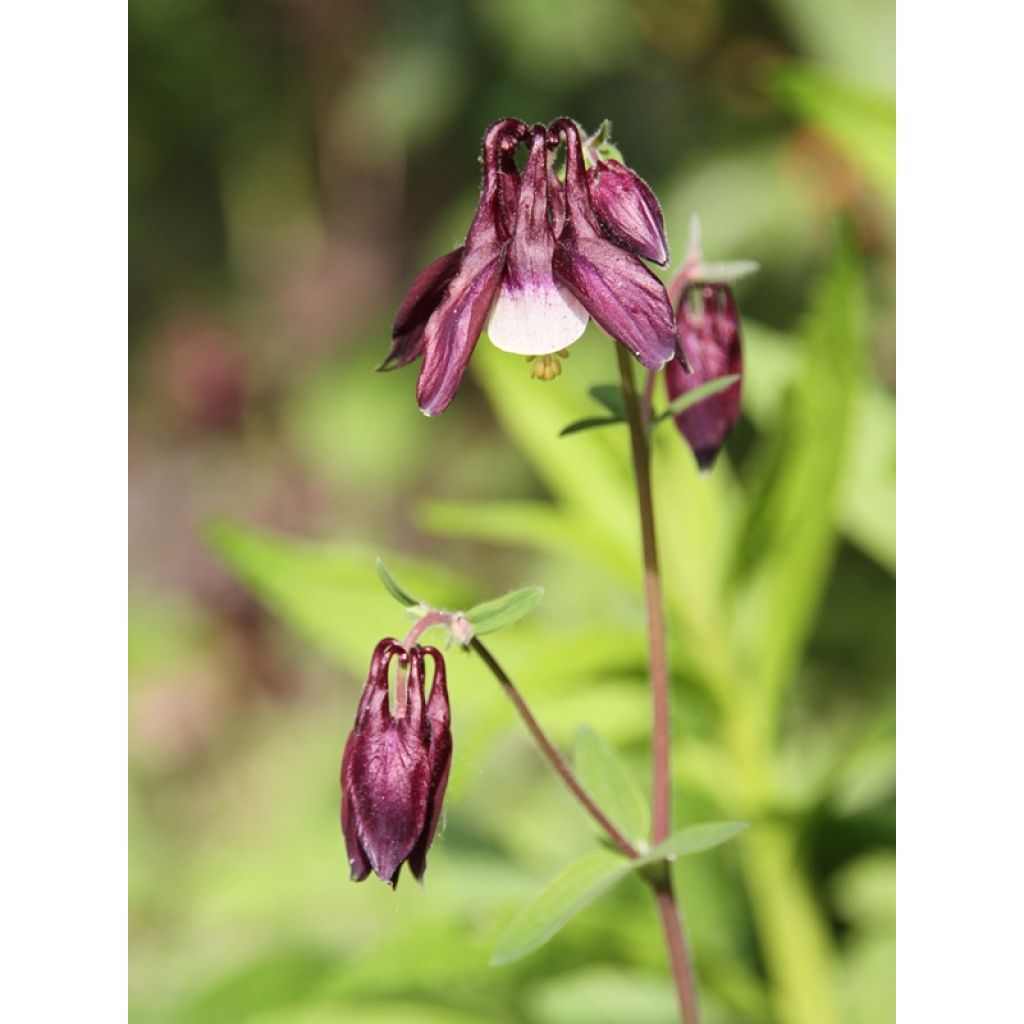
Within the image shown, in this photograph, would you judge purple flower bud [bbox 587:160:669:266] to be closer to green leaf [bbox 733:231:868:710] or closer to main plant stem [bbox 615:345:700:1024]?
main plant stem [bbox 615:345:700:1024]

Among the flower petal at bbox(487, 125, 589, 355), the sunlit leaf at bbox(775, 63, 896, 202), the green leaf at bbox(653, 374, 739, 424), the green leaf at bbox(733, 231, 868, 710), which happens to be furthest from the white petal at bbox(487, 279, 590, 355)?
the sunlit leaf at bbox(775, 63, 896, 202)

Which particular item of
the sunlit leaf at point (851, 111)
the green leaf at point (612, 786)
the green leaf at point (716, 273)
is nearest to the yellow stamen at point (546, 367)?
the green leaf at point (716, 273)

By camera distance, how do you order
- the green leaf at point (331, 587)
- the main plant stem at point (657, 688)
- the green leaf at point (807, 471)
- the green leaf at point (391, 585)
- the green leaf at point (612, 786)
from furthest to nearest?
the green leaf at point (331, 587), the green leaf at point (807, 471), the green leaf at point (612, 786), the main plant stem at point (657, 688), the green leaf at point (391, 585)

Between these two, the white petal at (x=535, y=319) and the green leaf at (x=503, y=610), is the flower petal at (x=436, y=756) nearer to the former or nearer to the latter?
the green leaf at (x=503, y=610)

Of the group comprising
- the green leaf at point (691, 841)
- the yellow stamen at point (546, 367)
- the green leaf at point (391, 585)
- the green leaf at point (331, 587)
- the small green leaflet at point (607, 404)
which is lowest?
the green leaf at point (691, 841)

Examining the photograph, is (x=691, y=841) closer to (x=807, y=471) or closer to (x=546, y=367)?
(x=546, y=367)
